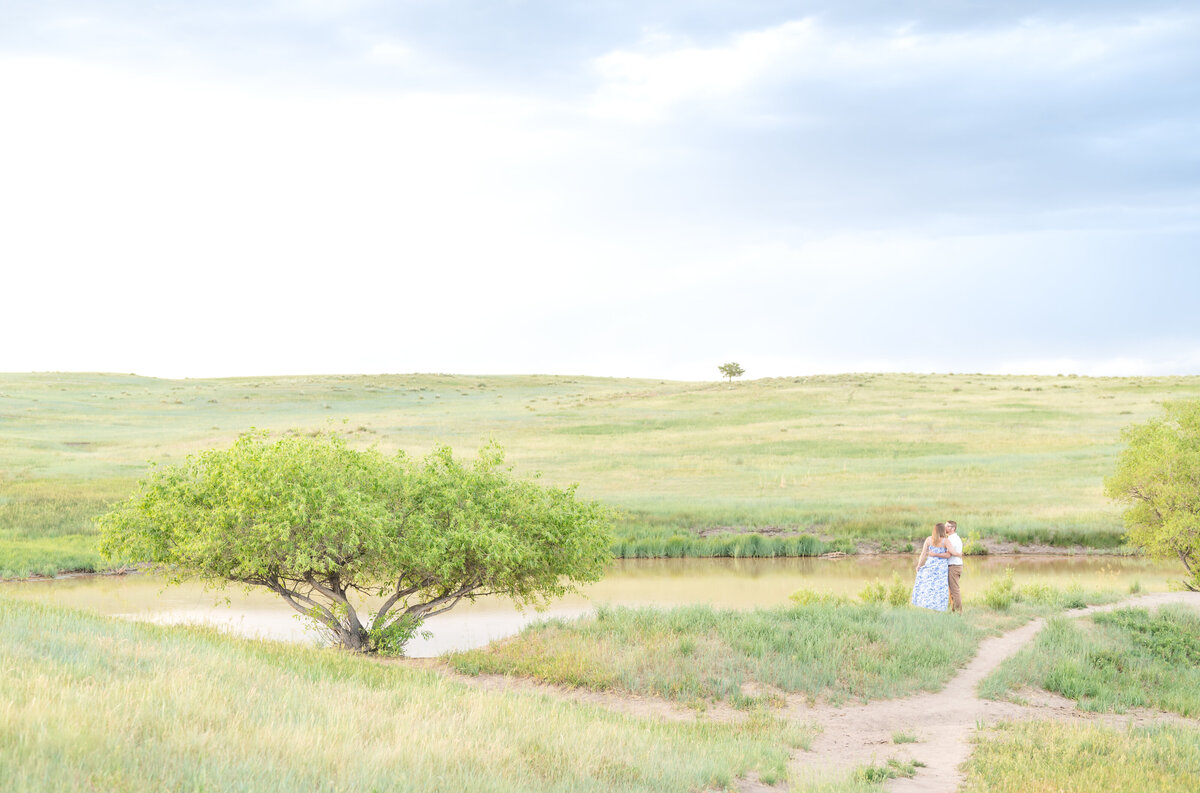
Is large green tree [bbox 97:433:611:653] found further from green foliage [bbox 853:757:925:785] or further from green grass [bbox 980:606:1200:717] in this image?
green foliage [bbox 853:757:925:785]

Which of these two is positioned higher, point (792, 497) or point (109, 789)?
point (109, 789)

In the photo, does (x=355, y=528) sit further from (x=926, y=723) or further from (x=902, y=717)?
(x=926, y=723)

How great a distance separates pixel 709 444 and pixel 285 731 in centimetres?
6445

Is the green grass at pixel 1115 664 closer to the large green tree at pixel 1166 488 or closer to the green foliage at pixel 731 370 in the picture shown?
the large green tree at pixel 1166 488

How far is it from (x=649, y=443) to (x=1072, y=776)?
203ft

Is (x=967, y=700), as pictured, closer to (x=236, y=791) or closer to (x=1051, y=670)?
(x=1051, y=670)

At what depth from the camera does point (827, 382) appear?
11244 cm

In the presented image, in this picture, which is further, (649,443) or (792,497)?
(649,443)

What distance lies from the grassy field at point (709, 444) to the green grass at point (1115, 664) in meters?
20.6

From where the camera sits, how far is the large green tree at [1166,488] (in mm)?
27578

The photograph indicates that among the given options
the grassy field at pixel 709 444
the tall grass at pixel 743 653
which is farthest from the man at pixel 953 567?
the grassy field at pixel 709 444

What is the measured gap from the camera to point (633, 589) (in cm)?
3284

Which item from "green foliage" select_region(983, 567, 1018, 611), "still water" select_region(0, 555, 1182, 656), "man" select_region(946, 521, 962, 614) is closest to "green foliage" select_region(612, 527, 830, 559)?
"still water" select_region(0, 555, 1182, 656)

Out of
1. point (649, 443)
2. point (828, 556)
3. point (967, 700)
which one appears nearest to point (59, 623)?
point (967, 700)
